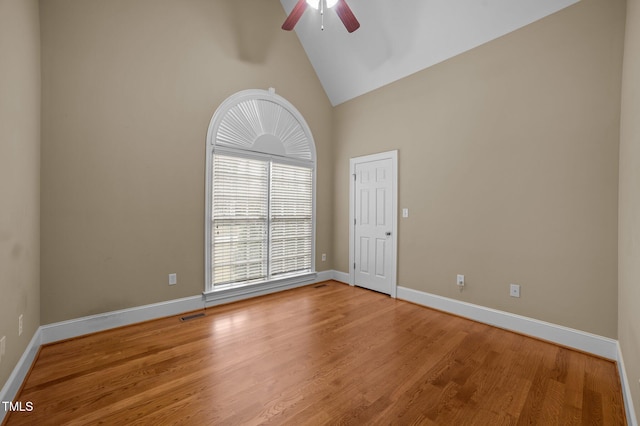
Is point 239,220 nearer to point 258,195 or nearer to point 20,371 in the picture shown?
point 258,195

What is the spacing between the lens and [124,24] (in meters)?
2.93

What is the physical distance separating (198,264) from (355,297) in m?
2.20

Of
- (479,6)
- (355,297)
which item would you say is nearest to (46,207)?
(355,297)

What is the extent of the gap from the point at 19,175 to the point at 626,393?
449cm

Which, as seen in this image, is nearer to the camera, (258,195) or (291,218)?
(258,195)

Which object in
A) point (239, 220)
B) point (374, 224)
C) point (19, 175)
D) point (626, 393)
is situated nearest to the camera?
point (626, 393)

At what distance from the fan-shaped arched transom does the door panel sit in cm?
106

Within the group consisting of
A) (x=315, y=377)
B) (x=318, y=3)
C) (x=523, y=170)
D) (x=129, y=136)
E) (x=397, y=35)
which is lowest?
(x=315, y=377)

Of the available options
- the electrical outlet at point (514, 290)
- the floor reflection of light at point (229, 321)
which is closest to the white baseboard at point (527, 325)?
the electrical outlet at point (514, 290)

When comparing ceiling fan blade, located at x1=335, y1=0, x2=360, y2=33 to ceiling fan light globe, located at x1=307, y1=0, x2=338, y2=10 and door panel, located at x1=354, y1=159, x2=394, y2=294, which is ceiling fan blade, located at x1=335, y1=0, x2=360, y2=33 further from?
door panel, located at x1=354, y1=159, x2=394, y2=294

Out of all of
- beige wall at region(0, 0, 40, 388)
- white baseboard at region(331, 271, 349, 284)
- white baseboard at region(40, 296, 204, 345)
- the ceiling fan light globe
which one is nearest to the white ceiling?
the ceiling fan light globe

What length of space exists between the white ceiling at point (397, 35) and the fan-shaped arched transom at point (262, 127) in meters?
1.02

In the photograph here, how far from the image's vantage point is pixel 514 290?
2.95 meters

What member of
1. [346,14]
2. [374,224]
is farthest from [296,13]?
[374,224]
